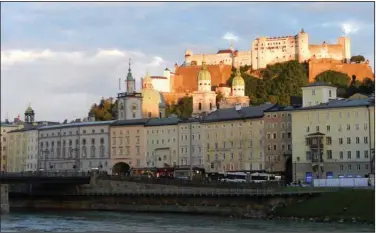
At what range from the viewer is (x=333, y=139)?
77.9 metres

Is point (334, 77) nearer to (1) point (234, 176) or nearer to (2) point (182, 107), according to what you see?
(2) point (182, 107)

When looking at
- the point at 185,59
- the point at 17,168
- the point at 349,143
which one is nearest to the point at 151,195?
the point at 349,143

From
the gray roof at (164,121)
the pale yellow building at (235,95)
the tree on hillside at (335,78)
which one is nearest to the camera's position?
the gray roof at (164,121)

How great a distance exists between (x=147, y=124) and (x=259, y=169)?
17856 millimetres

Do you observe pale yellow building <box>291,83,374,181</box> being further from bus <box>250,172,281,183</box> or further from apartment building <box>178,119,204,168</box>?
apartment building <box>178,119,204,168</box>

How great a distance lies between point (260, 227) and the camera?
5094 cm

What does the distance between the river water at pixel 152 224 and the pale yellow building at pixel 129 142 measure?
3405 centimetres

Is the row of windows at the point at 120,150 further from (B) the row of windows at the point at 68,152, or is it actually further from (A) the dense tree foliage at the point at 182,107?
(A) the dense tree foliage at the point at 182,107

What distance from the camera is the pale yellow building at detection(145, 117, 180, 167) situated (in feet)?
313

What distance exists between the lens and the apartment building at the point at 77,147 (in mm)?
101500

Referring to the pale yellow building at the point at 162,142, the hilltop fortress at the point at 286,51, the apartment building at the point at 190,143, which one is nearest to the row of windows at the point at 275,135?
the apartment building at the point at 190,143

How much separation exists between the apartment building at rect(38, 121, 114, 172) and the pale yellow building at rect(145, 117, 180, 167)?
558 cm

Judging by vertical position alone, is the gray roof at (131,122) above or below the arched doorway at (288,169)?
above

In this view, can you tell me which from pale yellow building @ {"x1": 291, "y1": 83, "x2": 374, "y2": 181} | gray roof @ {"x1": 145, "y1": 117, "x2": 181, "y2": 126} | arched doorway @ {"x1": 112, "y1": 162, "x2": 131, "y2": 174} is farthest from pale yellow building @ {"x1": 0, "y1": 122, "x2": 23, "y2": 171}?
pale yellow building @ {"x1": 291, "y1": 83, "x2": 374, "y2": 181}
